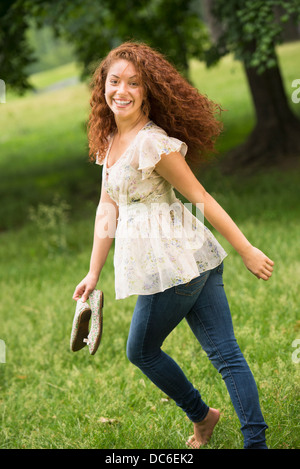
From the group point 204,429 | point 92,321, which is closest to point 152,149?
point 92,321

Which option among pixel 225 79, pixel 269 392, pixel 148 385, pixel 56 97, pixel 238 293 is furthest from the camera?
pixel 56 97

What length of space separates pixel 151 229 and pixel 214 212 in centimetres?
29

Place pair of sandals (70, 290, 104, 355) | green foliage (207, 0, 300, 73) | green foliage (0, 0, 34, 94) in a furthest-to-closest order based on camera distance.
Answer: green foliage (0, 0, 34, 94) → green foliage (207, 0, 300, 73) → pair of sandals (70, 290, 104, 355)

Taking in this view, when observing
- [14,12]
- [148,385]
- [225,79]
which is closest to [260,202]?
[14,12]

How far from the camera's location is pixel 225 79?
29.6 m

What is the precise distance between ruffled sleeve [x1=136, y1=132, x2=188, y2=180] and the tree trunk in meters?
9.85

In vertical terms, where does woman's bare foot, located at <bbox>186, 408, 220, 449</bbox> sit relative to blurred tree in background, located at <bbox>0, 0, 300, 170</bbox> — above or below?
below

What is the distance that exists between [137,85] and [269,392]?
6.23 ft

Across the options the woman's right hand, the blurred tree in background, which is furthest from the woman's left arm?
the blurred tree in background

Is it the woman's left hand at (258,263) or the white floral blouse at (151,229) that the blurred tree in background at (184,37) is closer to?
the white floral blouse at (151,229)

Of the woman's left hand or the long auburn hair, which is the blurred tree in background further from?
the woman's left hand

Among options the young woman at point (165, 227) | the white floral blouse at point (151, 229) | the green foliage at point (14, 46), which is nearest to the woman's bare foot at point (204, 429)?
the young woman at point (165, 227)

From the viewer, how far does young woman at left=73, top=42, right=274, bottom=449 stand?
277cm
